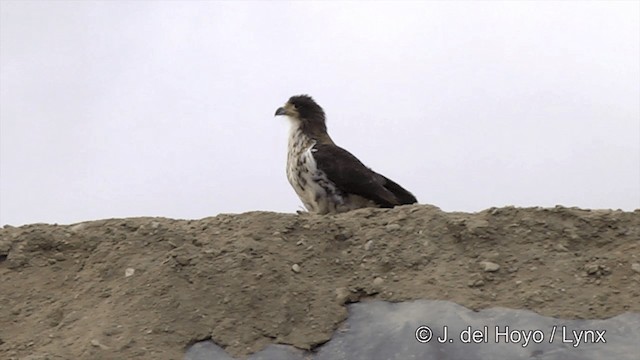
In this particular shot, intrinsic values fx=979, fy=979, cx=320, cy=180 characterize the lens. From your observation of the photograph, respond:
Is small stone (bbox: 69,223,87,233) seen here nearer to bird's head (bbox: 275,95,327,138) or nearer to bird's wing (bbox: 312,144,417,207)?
bird's wing (bbox: 312,144,417,207)

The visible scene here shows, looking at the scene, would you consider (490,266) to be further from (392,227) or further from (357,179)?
(357,179)

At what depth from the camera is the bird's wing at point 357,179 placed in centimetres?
970

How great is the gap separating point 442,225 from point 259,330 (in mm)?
1654

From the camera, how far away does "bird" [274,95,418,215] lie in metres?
9.71

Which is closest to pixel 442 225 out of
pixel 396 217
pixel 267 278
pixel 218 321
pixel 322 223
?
pixel 396 217

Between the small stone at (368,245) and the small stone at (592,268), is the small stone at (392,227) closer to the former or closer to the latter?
the small stone at (368,245)

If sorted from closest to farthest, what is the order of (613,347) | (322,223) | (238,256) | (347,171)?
(613,347), (238,256), (322,223), (347,171)

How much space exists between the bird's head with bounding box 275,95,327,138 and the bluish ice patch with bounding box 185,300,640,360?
4.74 metres

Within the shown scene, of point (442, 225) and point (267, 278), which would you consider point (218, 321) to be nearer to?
point (267, 278)

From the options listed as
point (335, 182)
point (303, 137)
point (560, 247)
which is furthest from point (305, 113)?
point (560, 247)

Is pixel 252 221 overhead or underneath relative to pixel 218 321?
overhead

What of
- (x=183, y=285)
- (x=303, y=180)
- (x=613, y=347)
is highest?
(x=303, y=180)

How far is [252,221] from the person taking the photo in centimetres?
737

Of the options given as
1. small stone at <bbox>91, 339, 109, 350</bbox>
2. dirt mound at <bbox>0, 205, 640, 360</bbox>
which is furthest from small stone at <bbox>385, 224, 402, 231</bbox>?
small stone at <bbox>91, 339, 109, 350</bbox>
